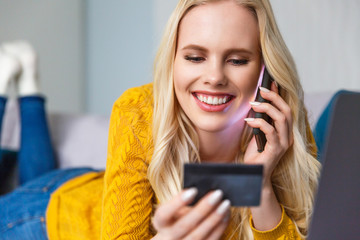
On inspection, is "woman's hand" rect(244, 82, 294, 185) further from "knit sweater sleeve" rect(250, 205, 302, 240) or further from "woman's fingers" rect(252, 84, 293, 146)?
"knit sweater sleeve" rect(250, 205, 302, 240)

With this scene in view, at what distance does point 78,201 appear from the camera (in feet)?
4.73

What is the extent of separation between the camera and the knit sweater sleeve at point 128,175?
0.99 meters

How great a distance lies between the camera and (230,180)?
0.60 metres

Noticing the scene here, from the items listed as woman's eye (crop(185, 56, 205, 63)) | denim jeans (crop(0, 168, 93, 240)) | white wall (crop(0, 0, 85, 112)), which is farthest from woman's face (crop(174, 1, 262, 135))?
white wall (crop(0, 0, 85, 112))

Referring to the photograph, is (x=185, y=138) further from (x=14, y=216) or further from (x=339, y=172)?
(x=14, y=216)

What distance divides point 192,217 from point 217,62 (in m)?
0.40

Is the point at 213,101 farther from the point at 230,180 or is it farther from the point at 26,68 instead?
the point at 26,68

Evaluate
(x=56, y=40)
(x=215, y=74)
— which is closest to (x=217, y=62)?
(x=215, y=74)

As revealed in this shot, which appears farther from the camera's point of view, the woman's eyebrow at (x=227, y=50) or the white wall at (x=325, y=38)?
the white wall at (x=325, y=38)

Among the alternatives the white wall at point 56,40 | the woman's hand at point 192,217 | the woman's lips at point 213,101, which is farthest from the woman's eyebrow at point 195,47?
the white wall at point 56,40

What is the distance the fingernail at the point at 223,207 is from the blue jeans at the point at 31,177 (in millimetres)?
952

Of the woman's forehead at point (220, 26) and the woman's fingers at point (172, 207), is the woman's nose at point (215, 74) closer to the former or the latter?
the woman's forehead at point (220, 26)

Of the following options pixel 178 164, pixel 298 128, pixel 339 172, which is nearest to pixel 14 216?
pixel 178 164

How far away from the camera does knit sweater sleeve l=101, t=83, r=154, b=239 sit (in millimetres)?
989
